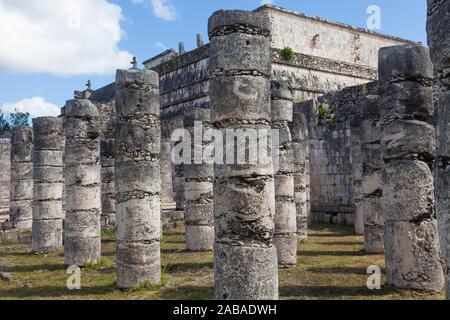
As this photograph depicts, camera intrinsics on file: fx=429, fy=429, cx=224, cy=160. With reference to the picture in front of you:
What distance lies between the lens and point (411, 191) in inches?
263

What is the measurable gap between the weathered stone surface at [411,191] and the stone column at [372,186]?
121 inches

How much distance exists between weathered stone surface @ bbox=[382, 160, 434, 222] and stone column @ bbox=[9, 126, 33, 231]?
42.6 feet

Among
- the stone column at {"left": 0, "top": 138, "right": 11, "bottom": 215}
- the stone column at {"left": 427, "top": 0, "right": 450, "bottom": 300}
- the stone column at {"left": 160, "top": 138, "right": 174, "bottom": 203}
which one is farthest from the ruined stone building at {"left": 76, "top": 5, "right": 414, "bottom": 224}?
the stone column at {"left": 427, "top": 0, "right": 450, "bottom": 300}

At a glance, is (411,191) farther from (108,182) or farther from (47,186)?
(108,182)

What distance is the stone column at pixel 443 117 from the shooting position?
2924 millimetres

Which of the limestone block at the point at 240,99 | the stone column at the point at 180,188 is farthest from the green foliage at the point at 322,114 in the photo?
the limestone block at the point at 240,99

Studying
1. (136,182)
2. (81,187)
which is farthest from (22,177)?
(136,182)

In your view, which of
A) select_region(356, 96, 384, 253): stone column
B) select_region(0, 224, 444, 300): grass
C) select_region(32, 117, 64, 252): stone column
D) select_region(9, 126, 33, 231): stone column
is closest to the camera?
select_region(0, 224, 444, 300): grass

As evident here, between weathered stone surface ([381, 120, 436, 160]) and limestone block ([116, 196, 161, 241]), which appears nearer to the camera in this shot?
weathered stone surface ([381, 120, 436, 160])

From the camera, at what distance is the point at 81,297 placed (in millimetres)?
7035

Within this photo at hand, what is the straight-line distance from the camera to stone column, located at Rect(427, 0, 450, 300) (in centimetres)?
292

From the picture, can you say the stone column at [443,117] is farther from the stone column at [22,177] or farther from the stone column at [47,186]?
the stone column at [22,177]

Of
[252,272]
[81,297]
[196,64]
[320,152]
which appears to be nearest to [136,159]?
[81,297]

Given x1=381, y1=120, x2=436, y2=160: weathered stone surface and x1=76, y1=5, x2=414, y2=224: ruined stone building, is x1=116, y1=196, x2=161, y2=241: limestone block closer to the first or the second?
x1=381, y1=120, x2=436, y2=160: weathered stone surface
